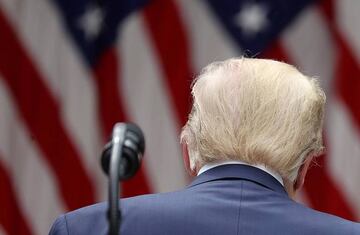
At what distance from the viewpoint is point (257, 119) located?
6.07ft

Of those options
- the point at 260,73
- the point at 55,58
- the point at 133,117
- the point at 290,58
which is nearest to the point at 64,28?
the point at 55,58

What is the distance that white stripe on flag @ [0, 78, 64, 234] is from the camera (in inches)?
151

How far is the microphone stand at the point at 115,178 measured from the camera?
5.05 feet

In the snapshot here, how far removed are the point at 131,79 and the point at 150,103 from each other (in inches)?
4.0

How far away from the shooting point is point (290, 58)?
377 centimetres

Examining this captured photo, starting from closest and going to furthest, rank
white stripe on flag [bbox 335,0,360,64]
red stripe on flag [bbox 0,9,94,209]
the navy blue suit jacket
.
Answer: the navy blue suit jacket
white stripe on flag [bbox 335,0,360,64]
red stripe on flag [bbox 0,9,94,209]

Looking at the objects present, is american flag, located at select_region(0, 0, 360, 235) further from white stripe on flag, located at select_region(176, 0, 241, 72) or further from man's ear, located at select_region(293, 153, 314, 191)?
man's ear, located at select_region(293, 153, 314, 191)

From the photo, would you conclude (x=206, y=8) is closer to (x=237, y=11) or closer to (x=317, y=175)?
(x=237, y=11)

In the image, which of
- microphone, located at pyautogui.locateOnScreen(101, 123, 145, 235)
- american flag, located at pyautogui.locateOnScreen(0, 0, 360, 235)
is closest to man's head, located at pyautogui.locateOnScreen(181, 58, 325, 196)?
microphone, located at pyautogui.locateOnScreen(101, 123, 145, 235)

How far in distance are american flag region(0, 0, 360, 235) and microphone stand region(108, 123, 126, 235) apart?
2158 mm

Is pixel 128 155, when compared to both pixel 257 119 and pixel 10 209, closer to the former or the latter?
pixel 257 119

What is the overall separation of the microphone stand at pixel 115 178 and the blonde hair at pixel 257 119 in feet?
1.04

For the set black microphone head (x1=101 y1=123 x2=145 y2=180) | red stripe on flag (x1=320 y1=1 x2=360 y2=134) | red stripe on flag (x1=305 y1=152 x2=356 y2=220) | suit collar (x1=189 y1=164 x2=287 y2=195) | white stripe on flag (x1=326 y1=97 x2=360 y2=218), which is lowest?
red stripe on flag (x1=305 y1=152 x2=356 y2=220)

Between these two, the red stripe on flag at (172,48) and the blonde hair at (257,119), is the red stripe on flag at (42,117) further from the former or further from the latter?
the blonde hair at (257,119)
